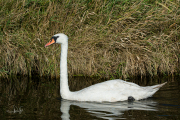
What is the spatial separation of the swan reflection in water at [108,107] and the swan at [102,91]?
131 millimetres

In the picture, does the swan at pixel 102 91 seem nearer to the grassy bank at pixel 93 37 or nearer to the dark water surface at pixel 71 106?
the dark water surface at pixel 71 106

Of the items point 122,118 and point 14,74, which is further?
point 14,74

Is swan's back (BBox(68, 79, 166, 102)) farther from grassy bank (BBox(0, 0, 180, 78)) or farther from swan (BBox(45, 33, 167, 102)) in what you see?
grassy bank (BBox(0, 0, 180, 78))

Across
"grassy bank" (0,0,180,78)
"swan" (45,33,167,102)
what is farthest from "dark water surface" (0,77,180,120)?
"grassy bank" (0,0,180,78)

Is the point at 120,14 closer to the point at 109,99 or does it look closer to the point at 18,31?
the point at 18,31

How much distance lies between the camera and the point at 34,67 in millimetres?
8820

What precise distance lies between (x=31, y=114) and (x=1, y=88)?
8.48 feet

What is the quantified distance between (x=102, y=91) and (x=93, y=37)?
10.7 ft

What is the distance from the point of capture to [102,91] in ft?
19.2

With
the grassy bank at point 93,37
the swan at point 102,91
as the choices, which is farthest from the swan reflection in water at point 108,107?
the grassy bank at point 93,37

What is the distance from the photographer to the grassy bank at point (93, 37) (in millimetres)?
8359

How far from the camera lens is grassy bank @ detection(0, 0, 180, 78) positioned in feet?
27.4

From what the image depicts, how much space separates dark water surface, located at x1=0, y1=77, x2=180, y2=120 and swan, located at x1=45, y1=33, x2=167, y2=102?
14 cm

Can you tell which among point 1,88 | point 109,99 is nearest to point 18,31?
point 1,88
